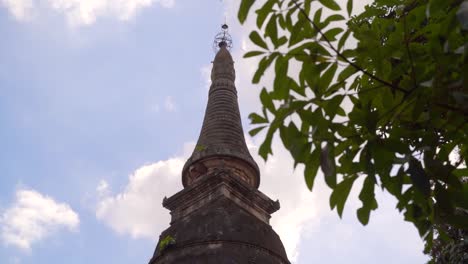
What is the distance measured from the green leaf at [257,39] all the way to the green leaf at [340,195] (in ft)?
2.17

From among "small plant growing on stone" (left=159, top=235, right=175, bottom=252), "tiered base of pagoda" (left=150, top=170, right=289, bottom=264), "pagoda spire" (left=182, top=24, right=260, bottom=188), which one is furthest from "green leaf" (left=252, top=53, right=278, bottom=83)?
"pagoda spire" (left=182, top=24, right=260, bottom=188)

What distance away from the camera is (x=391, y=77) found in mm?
2295

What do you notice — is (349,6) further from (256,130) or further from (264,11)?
(256,130)

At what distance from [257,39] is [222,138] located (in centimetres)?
863

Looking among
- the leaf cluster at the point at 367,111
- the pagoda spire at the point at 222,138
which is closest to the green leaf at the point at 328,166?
the leaf cluster at the point at 367,111

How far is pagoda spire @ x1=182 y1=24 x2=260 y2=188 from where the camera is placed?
10.2 meters

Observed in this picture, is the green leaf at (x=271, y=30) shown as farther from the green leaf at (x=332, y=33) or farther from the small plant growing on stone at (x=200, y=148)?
the small plant growing on stone at (x=200, y=148)

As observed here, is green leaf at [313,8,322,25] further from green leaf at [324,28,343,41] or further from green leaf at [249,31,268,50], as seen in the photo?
green leaf at [249,31,268,50]

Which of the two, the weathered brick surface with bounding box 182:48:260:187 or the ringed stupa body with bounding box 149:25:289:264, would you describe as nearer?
the ringed stupa body with bounding box 149:25:289:264

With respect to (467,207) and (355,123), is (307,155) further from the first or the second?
(467,207)

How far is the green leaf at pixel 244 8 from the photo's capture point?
2139mm

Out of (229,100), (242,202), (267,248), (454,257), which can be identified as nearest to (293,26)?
(454,257)

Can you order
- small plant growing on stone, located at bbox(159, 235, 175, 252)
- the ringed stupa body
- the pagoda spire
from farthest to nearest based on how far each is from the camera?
the pagoda spire → small plant growing on stone, located at bbox(159, 235, 175, 252) → the ringed stupa body

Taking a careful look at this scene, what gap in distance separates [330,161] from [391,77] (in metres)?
0.53
